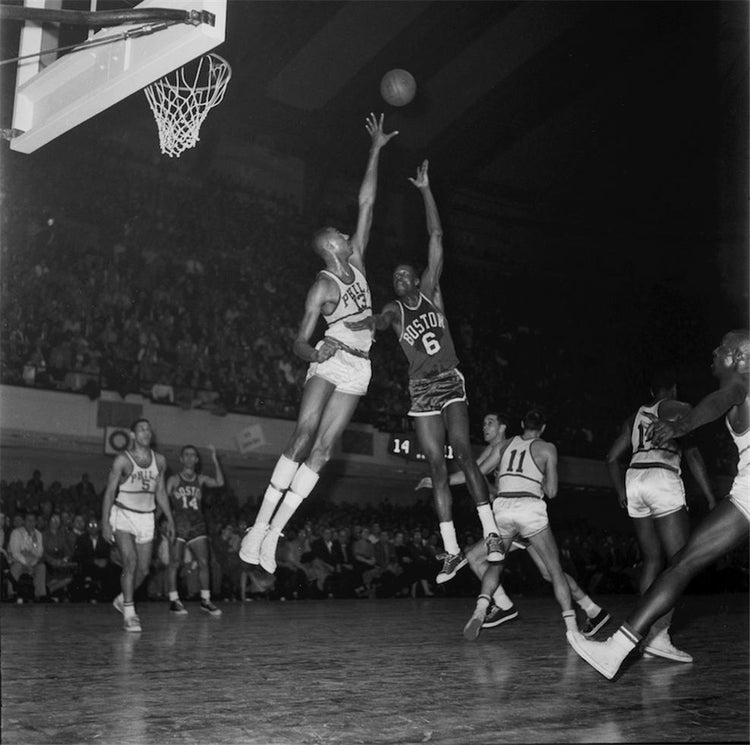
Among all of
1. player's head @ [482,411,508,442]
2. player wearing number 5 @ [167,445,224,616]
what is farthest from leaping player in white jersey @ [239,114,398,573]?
player wearing number 5 @ [167,445,224,616]

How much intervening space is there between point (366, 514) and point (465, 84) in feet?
33.0

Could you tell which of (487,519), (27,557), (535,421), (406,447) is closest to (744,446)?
(487,519)

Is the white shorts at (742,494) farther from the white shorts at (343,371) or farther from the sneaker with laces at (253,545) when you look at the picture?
Answer: the sneaker with laces at (253,545)

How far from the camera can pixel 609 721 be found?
3926 mm

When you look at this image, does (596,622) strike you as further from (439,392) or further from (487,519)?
(439,392)

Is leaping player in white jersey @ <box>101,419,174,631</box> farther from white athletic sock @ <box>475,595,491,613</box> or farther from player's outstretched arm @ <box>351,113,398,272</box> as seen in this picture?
white athletic sock @ <box>475,595,491,613</box>

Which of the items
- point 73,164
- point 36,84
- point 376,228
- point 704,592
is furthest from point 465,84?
point 36,84

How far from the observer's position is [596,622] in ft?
24.4

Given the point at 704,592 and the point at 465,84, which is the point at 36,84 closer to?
the point at 465,84

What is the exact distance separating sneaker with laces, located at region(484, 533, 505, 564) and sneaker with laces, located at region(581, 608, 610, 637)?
1.22m

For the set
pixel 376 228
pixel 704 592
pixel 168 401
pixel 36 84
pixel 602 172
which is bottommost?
pixel 704 592

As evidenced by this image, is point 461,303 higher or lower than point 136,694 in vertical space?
higher

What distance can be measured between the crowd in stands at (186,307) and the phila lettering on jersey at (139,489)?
21.7ft

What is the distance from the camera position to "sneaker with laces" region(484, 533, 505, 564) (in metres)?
6.59
